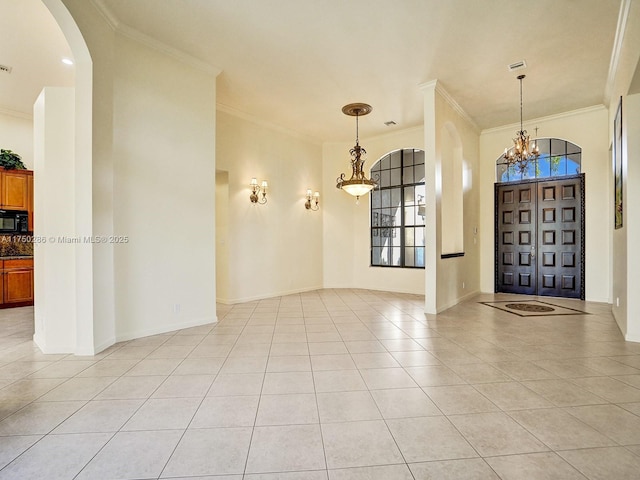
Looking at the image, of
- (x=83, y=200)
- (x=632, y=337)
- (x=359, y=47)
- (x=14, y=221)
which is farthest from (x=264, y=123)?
(x=632, y=337)

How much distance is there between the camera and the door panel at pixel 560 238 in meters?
6.57

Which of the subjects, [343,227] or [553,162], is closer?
[553,162]

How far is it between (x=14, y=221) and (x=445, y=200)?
827cm

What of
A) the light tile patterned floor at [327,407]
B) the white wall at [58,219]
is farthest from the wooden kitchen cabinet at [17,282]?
the white wall at [58,219]

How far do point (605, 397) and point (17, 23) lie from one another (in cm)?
687

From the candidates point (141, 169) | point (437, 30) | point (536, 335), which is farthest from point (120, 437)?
point (437, 30)

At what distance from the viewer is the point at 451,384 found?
2.73 metres

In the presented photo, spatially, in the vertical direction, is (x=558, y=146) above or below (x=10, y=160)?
above

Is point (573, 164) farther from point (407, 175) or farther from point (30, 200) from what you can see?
point (30, 200)

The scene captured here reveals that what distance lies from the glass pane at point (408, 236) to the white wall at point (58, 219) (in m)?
6.31

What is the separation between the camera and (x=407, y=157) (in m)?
7.79

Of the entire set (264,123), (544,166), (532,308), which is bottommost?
(532,308)

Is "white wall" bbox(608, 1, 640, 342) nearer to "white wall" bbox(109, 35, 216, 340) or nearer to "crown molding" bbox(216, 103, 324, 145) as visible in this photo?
"white wall" bbox(109, 35, 216, 340)

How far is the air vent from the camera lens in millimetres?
4652
